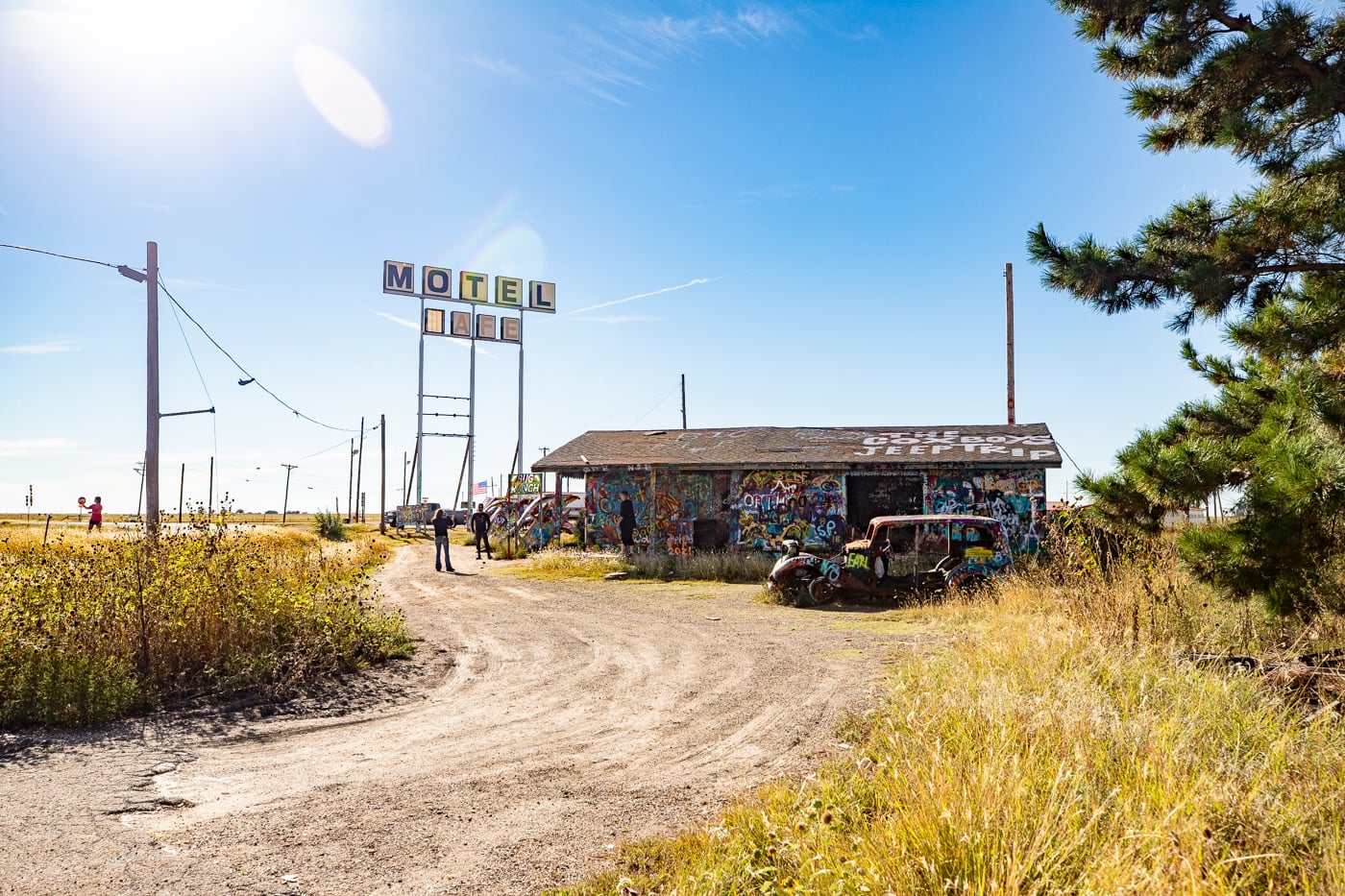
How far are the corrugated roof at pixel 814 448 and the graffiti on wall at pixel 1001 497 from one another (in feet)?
1.93

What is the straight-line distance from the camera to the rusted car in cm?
1474

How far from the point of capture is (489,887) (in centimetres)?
408

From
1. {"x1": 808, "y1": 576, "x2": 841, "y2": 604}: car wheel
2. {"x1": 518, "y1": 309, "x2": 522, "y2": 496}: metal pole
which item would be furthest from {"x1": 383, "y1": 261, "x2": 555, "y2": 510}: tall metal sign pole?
{"x1": 808, "y1": 576, "x2": 841, "y2": 604}: car wheel

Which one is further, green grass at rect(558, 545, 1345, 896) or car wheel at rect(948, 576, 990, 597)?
car wheel at rect(948, 576, 990, 597)

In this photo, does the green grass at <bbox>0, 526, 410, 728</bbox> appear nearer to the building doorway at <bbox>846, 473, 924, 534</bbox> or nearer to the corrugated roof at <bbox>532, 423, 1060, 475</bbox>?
the corrugated roof at <bbox>532, 423, 1060, 475</bbox>

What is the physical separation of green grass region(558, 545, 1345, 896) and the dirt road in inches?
24.8

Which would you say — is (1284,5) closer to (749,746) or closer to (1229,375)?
(1229,375)

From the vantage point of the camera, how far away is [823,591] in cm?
1507

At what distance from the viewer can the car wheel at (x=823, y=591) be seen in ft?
49.4

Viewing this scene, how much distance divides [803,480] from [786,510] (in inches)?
38.1

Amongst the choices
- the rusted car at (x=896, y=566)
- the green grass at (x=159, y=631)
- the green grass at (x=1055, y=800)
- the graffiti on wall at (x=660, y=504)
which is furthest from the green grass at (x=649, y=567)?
the green grass at (x=1055, y=800)

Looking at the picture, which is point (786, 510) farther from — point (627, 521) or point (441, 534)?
point (441, 534)

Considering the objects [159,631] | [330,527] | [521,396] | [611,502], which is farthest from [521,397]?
[159,631]

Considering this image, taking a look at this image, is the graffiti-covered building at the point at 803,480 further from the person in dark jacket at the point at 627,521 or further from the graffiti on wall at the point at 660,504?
the person in dark jacket at the point at 627,521
